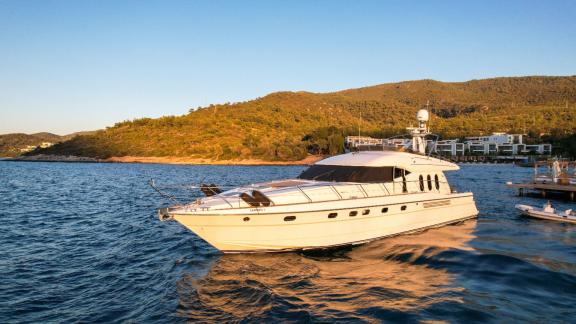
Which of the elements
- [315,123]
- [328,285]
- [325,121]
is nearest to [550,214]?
[328,285]

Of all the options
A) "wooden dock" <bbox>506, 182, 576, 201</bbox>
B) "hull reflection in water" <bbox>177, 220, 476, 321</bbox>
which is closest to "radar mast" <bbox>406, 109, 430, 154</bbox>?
"hull reflection in water" <bbox>177, 220, 476, 321</bbox>

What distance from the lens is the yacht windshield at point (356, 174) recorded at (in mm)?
14852

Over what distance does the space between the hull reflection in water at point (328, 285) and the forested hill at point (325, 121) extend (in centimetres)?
8546

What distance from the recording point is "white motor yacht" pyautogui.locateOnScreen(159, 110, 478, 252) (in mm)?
11633

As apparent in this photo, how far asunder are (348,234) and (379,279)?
2592 millimetres

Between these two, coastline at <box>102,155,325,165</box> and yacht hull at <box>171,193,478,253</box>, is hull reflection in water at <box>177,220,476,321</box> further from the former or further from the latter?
coastline at <box>102,155,325,165</box>

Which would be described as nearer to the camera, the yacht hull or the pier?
the yacht hull

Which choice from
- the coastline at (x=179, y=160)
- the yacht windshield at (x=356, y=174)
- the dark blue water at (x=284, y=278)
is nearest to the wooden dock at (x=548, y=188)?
the dark blue water at (x=284, y=278)

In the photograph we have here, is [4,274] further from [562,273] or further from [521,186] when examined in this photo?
[521,186]

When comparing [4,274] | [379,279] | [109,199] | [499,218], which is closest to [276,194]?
[379,279]

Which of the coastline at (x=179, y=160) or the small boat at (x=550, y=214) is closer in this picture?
the small boat at (x=550, y=214)

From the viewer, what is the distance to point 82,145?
122375 millimetres

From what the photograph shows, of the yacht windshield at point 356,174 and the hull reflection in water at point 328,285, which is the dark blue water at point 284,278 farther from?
the yacht windshield at point 356,174

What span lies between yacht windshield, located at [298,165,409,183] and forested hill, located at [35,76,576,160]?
3240 inches
